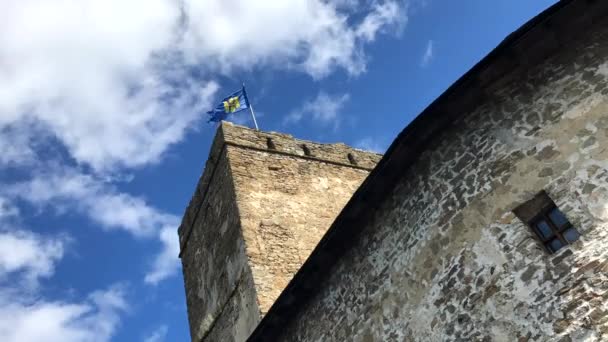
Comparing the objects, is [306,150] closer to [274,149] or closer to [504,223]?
[274,149]

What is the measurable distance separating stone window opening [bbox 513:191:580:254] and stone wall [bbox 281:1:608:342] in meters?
0.07

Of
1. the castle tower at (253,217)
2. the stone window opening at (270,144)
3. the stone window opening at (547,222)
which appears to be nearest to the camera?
the stone window opening at (547,222)

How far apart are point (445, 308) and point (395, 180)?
5.43 ft

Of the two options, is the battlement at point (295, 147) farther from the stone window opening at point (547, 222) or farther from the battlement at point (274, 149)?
the stone window opening at point (547, 222)

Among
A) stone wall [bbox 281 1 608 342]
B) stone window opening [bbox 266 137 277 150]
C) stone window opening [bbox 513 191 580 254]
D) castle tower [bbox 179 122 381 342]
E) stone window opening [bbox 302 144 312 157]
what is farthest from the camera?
stone window opening [bbox 302 144 312 157]

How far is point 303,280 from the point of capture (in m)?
8.09

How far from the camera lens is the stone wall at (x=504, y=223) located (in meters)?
5.24

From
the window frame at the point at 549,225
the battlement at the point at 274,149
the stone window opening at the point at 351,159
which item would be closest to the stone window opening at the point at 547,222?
the window frame at the point at 549,225

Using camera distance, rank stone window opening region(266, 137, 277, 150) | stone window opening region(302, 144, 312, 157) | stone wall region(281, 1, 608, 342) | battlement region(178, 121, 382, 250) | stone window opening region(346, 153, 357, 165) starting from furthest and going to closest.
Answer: stone window opening region(346, 153, 357, 165), stone window opening region(302, 144, 312, 157), stone window opening region(266, 137, 277, 150), battlement region(178, 121, 382, 250), stone wall region(281, 1, 608, 342)

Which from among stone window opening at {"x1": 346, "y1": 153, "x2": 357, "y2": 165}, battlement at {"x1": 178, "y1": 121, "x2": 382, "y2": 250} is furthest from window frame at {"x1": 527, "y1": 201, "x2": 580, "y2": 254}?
stone window opening at {"x1": 346, "y1": 153, "x2": 357, "y2": 165}

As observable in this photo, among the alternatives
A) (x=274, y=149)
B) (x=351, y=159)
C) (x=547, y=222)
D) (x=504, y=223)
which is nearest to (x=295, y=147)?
(x=274, y=149)

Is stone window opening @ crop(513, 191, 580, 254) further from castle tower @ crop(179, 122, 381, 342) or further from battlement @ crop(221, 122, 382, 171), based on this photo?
battlement @ crop(221, 122, 382, 171)

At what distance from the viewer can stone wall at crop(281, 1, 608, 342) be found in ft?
17.2

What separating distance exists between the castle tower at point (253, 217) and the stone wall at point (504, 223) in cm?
490
